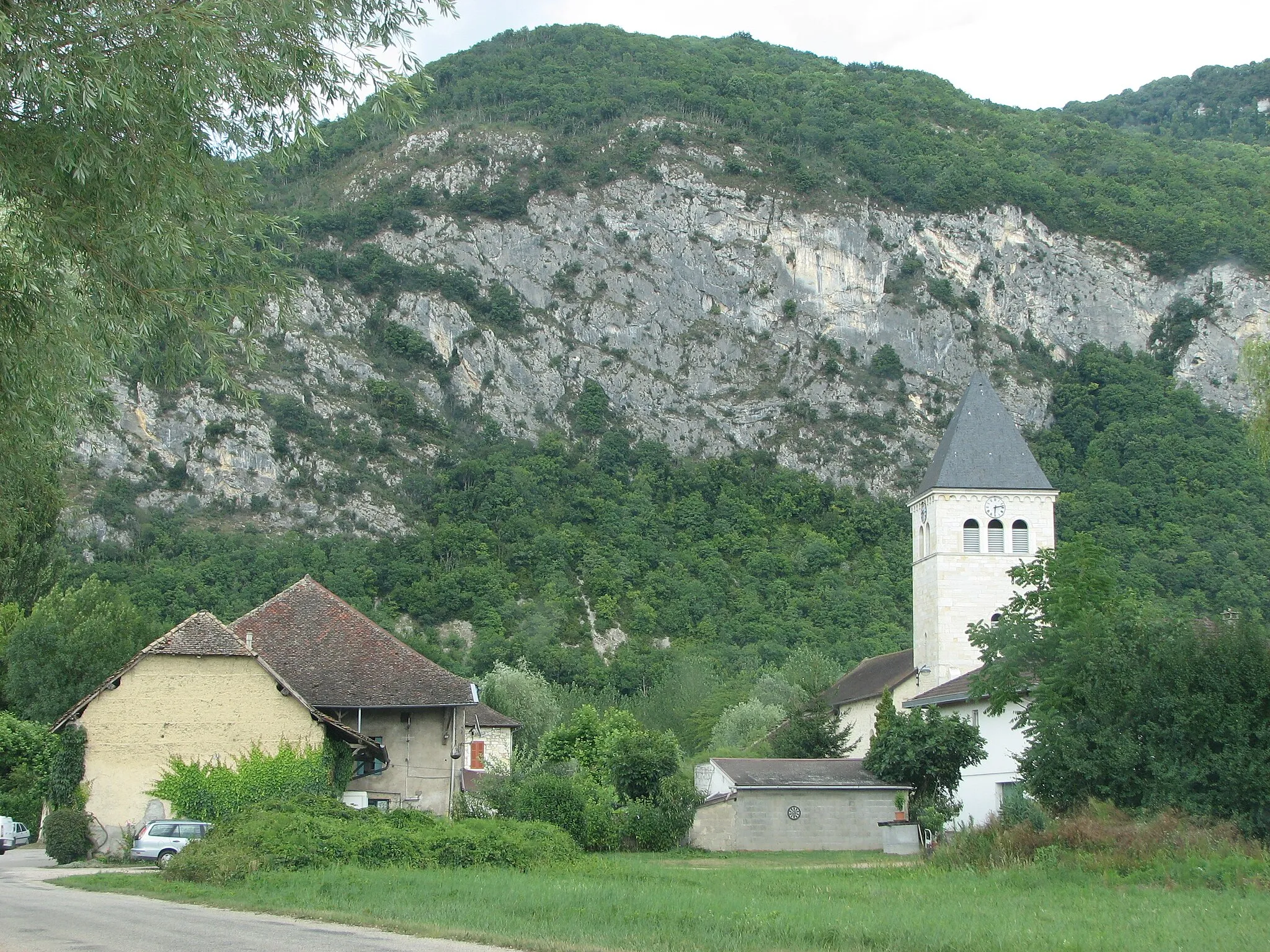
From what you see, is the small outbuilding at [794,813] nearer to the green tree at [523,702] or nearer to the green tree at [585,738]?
the green tree at [585,738]

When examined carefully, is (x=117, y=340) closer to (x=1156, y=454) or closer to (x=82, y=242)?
(x=82, y=242)

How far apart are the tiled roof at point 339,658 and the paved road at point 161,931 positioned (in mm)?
12732

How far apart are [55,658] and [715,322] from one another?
9796cm

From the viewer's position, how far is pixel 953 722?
36.0 m

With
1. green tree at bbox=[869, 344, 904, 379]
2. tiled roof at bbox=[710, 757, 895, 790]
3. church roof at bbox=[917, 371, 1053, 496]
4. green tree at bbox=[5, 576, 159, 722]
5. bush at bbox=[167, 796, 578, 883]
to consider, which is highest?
green tree at bbox=[869, 344, 904, 379]

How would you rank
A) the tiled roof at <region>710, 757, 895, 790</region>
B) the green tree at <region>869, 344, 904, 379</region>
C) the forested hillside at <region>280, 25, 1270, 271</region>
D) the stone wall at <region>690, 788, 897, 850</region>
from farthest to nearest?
1. the forested hillside at <region>280, 25, 1270, 271</region>
2. the green tree at <region>869, 344, 904, 379</region>
3. the tiled roof at <region>710, 757, 895, 790</region>
4. the stone wall at <region>690, 788, 897, 850</region>

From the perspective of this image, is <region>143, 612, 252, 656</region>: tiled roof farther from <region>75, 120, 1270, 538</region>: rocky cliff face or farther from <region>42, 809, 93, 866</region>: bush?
<region>75, 120, 1270, 538</region>: rocky cliff face

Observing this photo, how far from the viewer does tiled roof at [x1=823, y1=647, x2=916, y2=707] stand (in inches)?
2189

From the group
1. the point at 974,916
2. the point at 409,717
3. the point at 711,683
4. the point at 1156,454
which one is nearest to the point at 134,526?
the point at 711,683

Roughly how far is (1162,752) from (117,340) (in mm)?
19642

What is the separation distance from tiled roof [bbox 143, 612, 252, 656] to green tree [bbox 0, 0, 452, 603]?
16793mm

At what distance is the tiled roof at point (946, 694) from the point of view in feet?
136

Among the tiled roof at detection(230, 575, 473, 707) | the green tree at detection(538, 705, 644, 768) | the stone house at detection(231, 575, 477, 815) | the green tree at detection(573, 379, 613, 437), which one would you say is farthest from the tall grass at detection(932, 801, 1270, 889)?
the green tree at detection(573, 379, 613, 437)

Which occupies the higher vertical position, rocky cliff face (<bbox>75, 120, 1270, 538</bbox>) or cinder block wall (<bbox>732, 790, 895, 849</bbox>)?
rocky cliff face (<bbox>75, 120, 1270, 538</bbox>)
